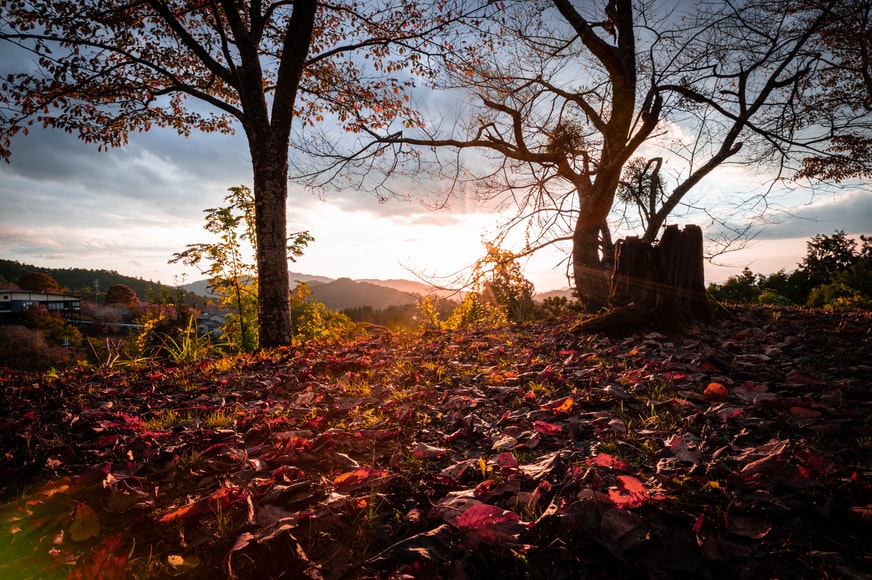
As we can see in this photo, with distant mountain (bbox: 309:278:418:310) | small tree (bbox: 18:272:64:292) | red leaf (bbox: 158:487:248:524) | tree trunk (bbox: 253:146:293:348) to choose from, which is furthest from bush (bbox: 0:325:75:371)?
distant mountain (bbox: 309:278:418:310)

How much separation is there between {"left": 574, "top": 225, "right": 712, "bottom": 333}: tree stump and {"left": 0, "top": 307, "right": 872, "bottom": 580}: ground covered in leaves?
1.40 m

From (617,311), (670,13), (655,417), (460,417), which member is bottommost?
(460,417)

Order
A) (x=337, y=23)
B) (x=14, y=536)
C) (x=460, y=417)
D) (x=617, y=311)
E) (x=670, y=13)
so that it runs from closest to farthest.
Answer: (x=14, y=536), (x=460, y=417), (x=617, y=311), (x=670, y=13), (x=337, y=23)

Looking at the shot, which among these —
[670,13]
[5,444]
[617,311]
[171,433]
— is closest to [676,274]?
[617,311]

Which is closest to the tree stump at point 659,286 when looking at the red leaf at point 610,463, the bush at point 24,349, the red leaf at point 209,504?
the red leaf at point 610,463

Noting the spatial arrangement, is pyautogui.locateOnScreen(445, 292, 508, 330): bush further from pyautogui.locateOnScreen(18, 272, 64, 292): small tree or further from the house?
the house

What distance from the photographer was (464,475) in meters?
1.68

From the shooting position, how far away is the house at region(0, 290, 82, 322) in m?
56.6

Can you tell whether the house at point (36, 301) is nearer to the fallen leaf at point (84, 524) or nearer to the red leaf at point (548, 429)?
the fallen leaf at point (84, 524)

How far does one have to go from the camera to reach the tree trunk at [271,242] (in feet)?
18.6

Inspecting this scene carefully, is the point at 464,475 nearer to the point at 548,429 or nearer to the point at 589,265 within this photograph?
the point at 548,429

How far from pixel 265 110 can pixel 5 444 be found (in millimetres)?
5337

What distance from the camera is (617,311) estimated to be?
490 centimetres

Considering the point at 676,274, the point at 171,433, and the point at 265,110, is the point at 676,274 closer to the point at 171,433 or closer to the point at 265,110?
the point at 171,433
